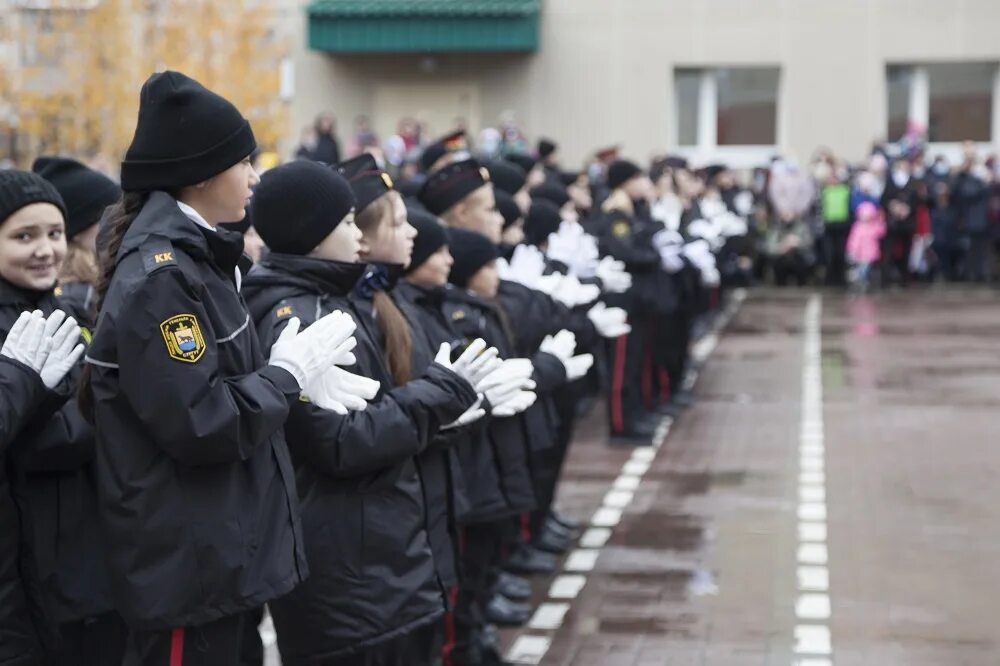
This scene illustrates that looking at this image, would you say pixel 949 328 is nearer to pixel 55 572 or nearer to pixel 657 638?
pixel 657 638

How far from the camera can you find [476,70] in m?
31.6

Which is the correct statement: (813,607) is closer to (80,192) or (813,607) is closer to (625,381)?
(80,192)

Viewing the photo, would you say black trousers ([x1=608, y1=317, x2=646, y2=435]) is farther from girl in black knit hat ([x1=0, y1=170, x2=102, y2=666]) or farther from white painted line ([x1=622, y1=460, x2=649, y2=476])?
girl in black knit hat ([x1=0, y1=170, x2=102, y2=666])

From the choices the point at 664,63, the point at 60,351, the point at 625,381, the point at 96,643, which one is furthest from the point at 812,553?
the point at 664,63

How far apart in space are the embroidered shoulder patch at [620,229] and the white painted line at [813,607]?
16.3ft

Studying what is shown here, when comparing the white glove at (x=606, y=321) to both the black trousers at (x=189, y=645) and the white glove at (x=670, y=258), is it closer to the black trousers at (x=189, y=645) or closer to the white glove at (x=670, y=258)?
the white glove at (x=670, y=258)

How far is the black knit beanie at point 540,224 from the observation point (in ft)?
35.7

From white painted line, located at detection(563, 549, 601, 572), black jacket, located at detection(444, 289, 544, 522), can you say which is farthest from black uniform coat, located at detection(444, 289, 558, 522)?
white painted line, located at detection(563, 549, 601, 572)

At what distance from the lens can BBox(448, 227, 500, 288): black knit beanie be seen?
7461mm

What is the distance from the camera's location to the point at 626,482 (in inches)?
449

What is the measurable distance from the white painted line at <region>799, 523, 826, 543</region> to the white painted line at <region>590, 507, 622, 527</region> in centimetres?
107

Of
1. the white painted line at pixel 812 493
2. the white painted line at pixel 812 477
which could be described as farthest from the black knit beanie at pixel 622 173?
the white painted line at pixel 812 493

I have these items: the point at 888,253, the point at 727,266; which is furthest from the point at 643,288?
the point at 888,253

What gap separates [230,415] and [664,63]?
27226mm
